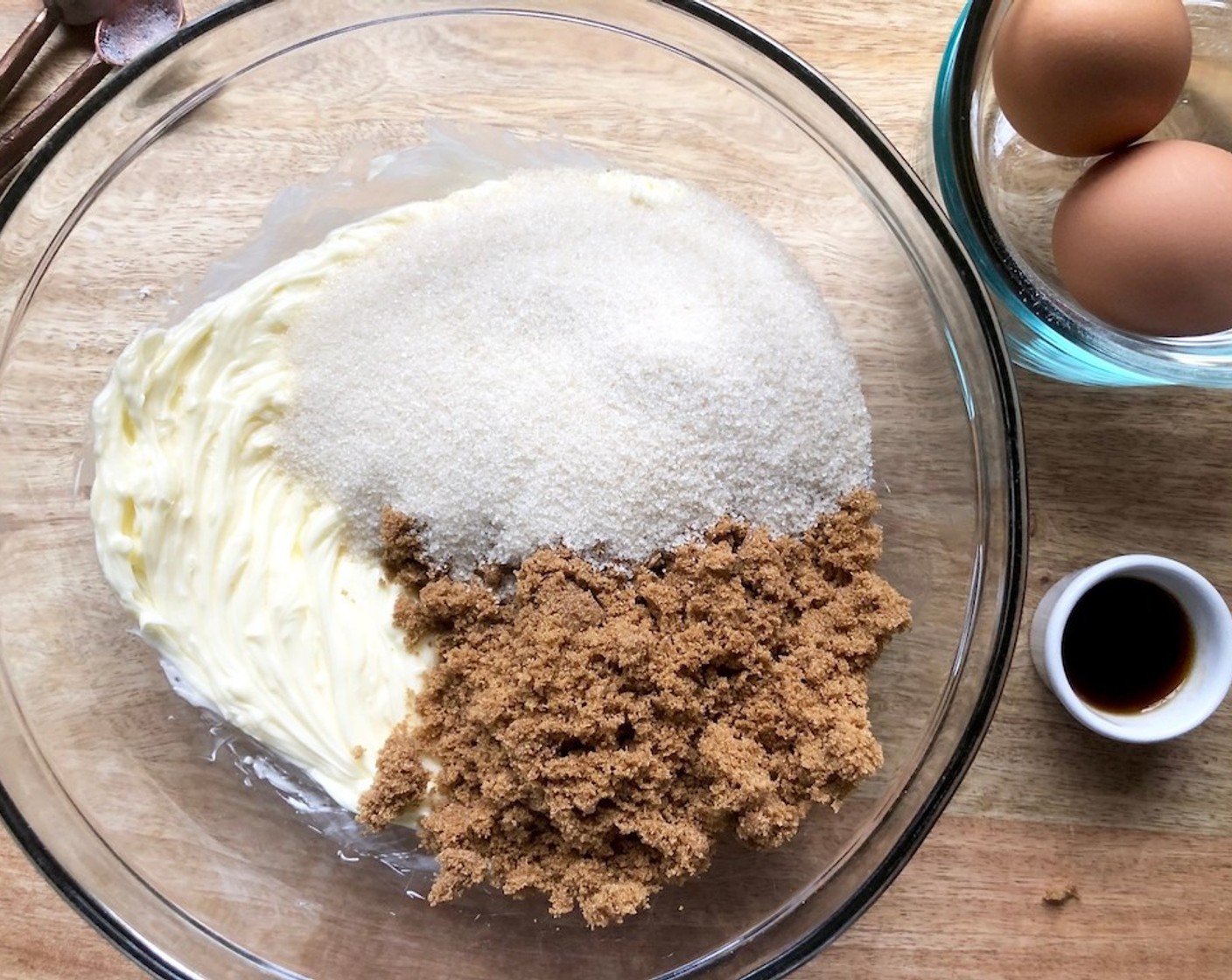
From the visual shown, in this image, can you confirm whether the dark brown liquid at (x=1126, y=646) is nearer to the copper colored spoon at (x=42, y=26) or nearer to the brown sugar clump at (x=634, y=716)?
the brown sugar clump at (x=634, y=716)

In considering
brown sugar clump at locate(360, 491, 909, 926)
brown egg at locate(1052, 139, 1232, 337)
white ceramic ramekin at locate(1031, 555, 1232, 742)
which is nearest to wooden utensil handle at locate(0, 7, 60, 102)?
brown sugar clump at locate(360, 491, 909, 926)

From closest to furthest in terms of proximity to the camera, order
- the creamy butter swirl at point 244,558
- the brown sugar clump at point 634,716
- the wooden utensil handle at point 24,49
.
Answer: the brown sugar clump at point 634,716, the creamy butter swirl at point 244,558, the wooden utensil handle at point 24,49

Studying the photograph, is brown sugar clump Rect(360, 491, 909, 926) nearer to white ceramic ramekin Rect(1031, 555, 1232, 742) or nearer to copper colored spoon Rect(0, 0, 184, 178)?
white ceramic ramekin Rect(1031, 555, 1232, 742)

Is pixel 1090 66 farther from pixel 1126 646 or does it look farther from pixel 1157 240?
pixel 1126 646

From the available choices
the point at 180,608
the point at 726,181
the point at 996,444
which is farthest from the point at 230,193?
the point at 996,444

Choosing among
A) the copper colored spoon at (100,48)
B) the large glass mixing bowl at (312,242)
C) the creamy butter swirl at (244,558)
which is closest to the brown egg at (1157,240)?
the large glass mixing bowl at (312,242)

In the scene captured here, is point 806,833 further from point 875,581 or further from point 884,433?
point 884,433
